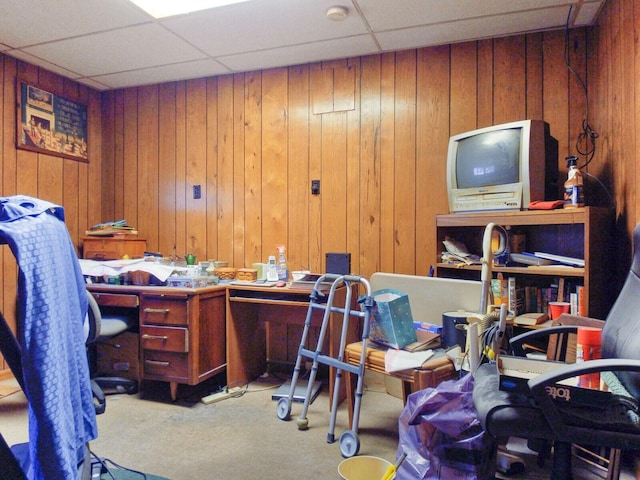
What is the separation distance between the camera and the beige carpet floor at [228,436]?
1.81 m

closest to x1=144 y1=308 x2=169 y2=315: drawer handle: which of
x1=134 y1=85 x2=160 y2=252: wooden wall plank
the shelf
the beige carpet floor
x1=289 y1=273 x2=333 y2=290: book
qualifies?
the beige carpet floor

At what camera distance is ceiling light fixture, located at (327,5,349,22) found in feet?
7.57

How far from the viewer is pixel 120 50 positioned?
2.85 metres

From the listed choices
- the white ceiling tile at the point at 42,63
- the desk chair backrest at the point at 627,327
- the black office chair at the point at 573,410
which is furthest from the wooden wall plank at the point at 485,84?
the white ceiling tile at the point at 42,63

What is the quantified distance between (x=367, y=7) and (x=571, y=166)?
1.42 metres

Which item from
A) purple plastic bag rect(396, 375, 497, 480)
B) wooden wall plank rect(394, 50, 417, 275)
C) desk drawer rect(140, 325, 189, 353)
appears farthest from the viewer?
wooden wall plank rect(394, 50, 417, 275)

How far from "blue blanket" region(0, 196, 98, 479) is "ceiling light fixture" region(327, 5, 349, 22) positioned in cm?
194

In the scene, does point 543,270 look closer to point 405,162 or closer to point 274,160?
point 405,162

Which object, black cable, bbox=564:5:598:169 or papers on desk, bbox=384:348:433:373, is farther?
black cable, bbox=564:5:598:169

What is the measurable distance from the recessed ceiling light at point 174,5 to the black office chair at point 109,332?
1.63m

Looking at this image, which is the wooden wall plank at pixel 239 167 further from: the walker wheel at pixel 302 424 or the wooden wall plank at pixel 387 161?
the walker wheel at pixel 302 424

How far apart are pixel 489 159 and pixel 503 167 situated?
95mm

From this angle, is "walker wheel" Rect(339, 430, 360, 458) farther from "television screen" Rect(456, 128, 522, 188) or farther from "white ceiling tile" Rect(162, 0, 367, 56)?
"white ceiling tile" Rect(162, 0, 367, 56)

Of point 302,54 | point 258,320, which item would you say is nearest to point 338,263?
point 258,320
